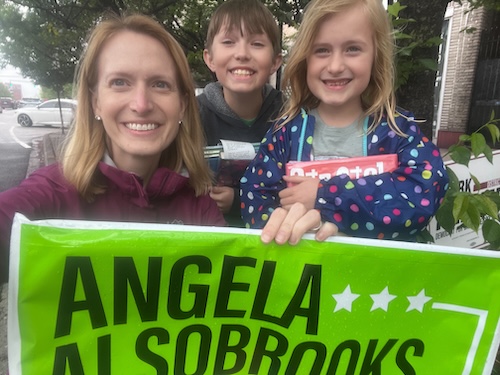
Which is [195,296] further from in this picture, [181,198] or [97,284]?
[181,198]

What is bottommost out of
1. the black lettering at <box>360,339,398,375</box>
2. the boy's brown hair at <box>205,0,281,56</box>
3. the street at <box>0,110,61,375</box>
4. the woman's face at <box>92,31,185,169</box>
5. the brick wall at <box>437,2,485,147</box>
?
the street at <box>0,110,61,375</box>

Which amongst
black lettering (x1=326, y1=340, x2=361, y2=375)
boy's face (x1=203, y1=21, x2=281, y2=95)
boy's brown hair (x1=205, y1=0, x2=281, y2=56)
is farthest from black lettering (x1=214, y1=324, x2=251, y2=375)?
boy's brown hair (x1=205, y1=0, x2=281, y2=56)

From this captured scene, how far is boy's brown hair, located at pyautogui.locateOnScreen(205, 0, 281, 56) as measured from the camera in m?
2.07

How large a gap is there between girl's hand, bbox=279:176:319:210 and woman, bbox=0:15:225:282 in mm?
260

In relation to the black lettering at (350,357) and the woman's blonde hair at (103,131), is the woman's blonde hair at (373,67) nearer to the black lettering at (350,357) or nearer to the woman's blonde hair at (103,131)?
the woman's blonde hair at (103,131)

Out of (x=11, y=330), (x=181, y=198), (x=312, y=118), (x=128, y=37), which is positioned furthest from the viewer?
(x=312, y=118)

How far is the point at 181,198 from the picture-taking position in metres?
1.58

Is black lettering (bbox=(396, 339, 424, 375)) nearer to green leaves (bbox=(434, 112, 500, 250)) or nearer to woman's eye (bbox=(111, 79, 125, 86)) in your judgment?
green leaves (bbox=(434, 112, 500, 250))

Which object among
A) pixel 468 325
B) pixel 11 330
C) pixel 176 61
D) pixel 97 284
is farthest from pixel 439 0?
pixel 11 330

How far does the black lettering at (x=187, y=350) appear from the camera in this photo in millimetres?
1229

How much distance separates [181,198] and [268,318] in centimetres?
57

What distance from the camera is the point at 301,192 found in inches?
59.3

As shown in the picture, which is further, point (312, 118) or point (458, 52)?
point (458, 52)

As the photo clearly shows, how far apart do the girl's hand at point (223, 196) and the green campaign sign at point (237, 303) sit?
761 mm
